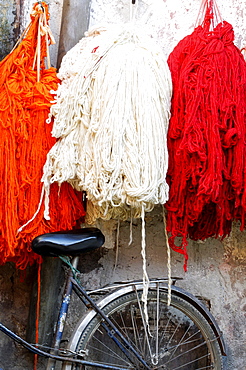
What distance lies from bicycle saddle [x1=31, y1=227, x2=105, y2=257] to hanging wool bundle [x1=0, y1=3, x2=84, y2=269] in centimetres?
10

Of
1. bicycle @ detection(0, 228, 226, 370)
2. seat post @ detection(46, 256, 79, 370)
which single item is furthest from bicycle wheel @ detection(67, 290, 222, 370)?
seat post @ detection(46, 256, 79, 370)

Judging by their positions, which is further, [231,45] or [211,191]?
[231,45]

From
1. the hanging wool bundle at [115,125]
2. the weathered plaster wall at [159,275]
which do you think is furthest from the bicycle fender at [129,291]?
the hanging wool bundle at [115,125]

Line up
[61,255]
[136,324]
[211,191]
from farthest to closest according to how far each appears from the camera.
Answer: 1. [136,324]
2. [61,255]
3. [211,191]

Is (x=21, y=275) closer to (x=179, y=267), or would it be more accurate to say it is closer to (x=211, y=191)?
(x=179, y=267)

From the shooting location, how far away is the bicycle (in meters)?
2.15

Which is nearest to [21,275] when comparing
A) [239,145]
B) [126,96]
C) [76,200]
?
[76,200]

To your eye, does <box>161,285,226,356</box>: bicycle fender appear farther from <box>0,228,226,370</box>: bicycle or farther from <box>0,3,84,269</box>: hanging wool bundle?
<box>0,3,84,269</box>: hanging wool bundle

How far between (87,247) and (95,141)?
406 millimetres

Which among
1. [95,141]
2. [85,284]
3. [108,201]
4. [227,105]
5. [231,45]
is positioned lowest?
[85,284]

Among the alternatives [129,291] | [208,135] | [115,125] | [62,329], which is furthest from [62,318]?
[208,135]

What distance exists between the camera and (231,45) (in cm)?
225

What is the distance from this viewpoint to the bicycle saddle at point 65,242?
2.10 metres

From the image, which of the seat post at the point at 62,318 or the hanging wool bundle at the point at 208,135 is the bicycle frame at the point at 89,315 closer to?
the seat post at the point at 62,318
